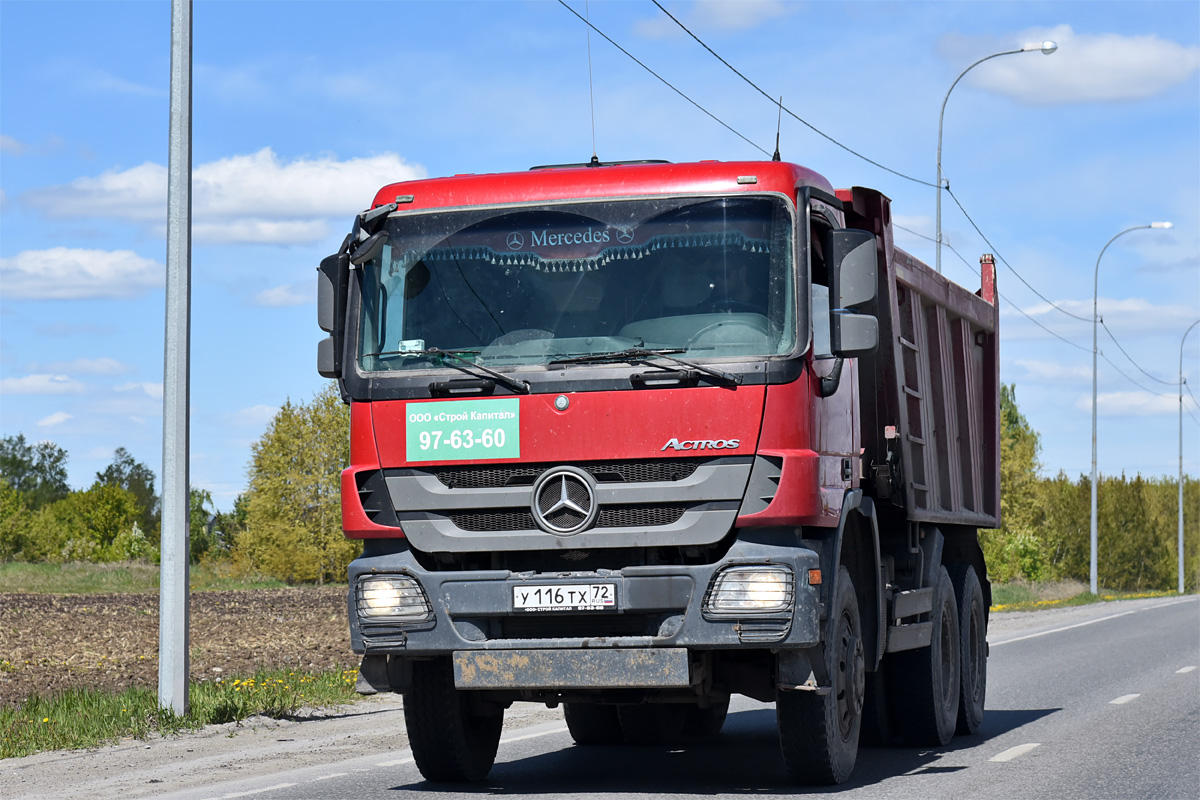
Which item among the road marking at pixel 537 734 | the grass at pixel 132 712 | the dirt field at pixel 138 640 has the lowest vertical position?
the dirt field at pixel 138 640

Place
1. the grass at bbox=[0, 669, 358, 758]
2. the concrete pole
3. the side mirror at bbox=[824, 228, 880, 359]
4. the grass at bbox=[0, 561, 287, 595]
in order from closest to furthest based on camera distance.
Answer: the side mirror at bbox=[824, 228, 880, 359], the grass at bbox=[0, 669, 358, 758], the concrete pole, the grass at bbox=[0, 561, 287, 595]

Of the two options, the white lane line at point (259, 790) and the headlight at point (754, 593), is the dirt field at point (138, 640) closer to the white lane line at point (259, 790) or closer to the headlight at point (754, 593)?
the white lane line at point (259, 790)

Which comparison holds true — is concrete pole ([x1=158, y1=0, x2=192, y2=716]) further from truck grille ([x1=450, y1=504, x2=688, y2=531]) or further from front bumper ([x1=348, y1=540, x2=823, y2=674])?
Result: truck grille ([x1=450, y1=504, x2=688, y2=531])

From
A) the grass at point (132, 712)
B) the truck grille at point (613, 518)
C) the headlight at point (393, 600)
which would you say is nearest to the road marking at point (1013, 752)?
the truck grille at point (613, 518)

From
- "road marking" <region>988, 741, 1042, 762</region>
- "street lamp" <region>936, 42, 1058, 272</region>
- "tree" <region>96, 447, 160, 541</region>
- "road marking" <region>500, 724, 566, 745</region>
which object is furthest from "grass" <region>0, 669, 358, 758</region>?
"tree" <region>96, 447, 160, 541</region>

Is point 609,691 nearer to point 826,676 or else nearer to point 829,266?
point 826,676

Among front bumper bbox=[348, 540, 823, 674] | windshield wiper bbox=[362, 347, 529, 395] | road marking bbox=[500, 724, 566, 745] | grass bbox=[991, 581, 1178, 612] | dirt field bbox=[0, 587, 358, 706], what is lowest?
grass bbox=[991, 581, 1178, 612]

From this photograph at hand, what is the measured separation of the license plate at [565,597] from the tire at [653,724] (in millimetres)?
3169

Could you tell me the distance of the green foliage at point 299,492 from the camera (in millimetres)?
71188

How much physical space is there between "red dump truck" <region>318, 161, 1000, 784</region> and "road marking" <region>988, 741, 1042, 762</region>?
1769mm

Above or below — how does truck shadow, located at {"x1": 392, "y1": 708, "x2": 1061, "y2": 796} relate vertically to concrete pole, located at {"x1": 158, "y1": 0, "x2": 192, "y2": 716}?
below

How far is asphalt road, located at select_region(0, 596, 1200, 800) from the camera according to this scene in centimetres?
851

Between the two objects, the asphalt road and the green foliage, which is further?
the green foliage

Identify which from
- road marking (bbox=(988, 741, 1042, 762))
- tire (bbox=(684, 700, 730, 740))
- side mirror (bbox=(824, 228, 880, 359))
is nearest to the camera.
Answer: side mirror (bbox=(824, 228, 880, 359))
